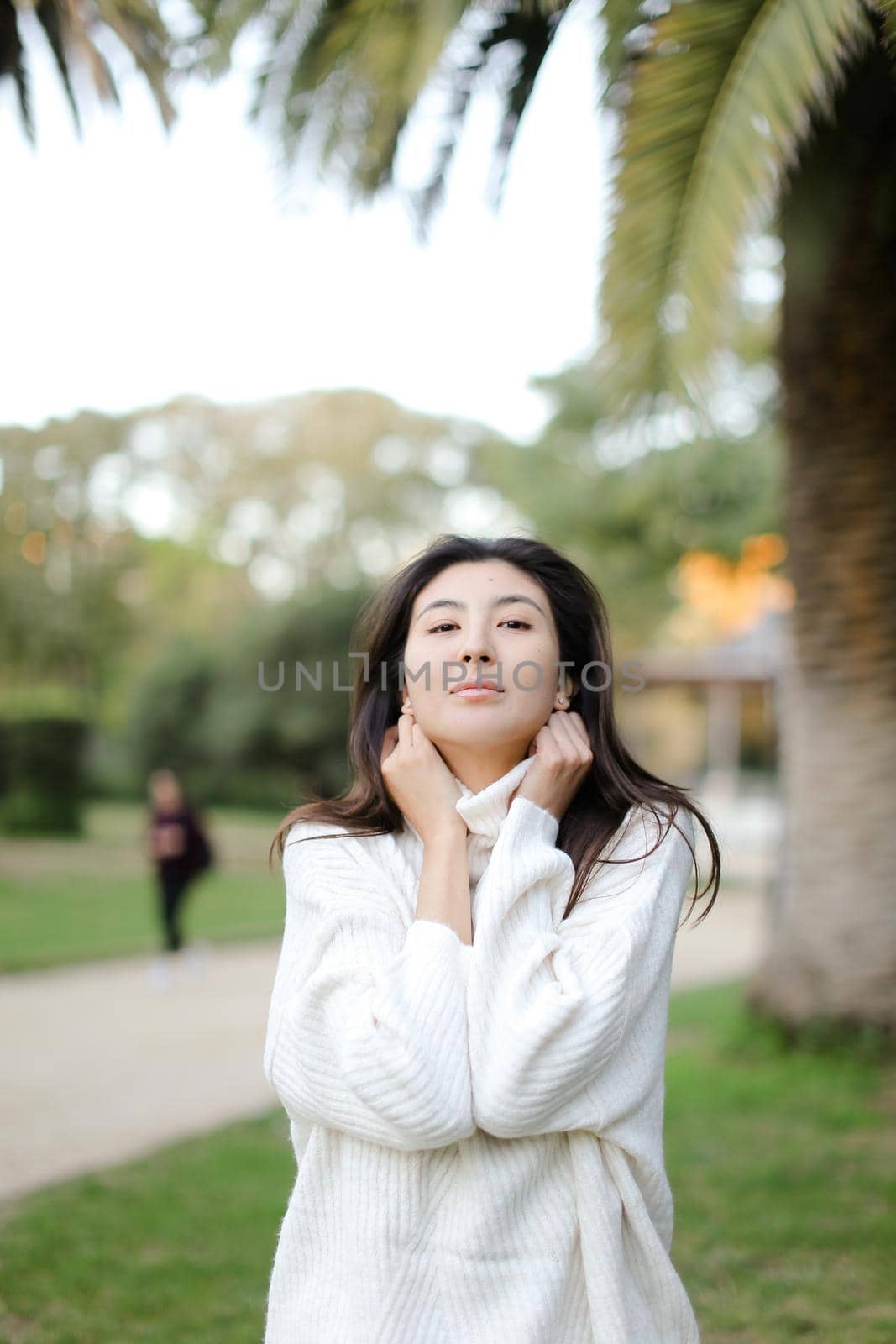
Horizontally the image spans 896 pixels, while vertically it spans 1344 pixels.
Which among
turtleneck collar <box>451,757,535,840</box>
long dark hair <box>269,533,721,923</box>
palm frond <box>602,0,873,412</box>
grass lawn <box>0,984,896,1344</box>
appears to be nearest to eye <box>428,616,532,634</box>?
long dark hair <box>269,533,721,923</box>

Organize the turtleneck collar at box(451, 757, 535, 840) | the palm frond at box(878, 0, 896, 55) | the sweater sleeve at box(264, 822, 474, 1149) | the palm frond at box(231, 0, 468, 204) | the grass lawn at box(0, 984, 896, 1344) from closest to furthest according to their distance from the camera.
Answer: the sweater sleeve at box(264, 822, 474, 1149) < the turtleneck collar at box(451, 757, 535, 840) < the palm frond at box(878, 0, 896, 55) < the grass lawn at box(0, 984, 896, 1344) < the palm frond at box(231, 0, 468, 204)

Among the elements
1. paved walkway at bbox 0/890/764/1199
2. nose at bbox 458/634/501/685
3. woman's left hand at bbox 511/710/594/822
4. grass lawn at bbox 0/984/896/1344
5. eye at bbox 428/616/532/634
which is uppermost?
eye at bbox 428/616/532/634

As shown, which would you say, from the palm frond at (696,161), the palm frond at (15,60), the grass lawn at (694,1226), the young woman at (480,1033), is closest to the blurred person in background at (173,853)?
the grass lawn at (694,1226)

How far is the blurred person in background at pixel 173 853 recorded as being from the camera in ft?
34.2

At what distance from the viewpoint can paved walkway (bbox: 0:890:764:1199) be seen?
5719mm

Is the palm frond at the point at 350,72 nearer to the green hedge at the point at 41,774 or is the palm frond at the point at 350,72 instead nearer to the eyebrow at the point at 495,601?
the eyebrow at the point at 495,601

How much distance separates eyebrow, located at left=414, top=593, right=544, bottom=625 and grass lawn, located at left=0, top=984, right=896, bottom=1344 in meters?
2.51

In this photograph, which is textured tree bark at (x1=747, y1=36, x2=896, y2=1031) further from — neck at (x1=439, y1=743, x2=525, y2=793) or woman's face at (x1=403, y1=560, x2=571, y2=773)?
neck at (x1=439, y1=743, x2=525, y2=793)

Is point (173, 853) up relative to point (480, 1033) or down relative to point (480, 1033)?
down

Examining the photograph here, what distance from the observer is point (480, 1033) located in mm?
1787

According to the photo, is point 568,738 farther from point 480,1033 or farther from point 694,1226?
point 694,1226

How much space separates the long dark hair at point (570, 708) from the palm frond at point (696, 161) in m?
1.76

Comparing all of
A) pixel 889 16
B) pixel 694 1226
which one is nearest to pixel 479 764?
pixel 889 16

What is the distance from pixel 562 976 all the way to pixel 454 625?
2.20ft
